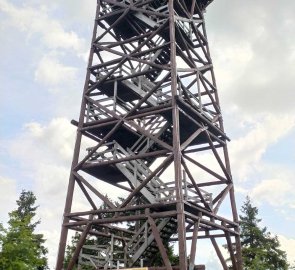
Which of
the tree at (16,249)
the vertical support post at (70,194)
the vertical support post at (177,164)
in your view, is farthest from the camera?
the tree at (16,249)

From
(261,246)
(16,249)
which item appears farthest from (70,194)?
(261,246)

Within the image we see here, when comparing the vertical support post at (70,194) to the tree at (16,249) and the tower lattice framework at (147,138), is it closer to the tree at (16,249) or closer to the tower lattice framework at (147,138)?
the tower lattice framework at (147,138)

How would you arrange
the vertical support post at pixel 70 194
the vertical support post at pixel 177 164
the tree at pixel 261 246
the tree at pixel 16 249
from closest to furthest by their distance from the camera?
the vertical support post at pixel 177 164 → the vertical support post at pixel 70 194 → the tree at pixel 16 249 → the tree at pixel 261 246

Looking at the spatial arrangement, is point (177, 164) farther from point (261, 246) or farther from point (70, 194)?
point (261, 246)

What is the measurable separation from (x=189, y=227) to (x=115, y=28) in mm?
10238

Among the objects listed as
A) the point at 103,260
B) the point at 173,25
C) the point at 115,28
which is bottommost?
the point at 103,260

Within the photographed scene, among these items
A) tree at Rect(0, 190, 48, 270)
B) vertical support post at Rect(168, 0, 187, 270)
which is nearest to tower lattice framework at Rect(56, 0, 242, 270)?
vertical support post at Rect(168, 0, 187, 270)

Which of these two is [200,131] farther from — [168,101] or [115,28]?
[115,28]

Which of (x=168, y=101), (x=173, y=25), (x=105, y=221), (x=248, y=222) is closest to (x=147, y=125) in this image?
(x=168, y=101)

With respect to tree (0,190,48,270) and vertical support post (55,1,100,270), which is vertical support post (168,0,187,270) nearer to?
vertical support post (55,1,100,270)

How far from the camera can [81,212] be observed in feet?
46.6

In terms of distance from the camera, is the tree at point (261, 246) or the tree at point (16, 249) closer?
the tree at point (16, 249)

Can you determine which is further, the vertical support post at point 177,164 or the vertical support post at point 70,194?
the vertical support post at point 70,194

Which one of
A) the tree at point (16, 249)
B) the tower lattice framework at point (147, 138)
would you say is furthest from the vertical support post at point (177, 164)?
the tree at point (16, 249)
